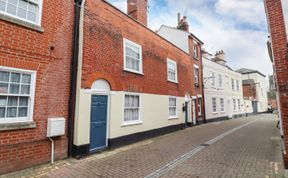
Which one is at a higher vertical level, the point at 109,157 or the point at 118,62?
the point at 118,62

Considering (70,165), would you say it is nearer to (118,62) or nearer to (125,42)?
(118,62)

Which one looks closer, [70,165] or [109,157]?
[70,165]

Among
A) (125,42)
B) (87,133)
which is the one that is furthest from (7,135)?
(125,42)

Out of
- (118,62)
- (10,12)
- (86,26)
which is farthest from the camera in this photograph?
(118,62)

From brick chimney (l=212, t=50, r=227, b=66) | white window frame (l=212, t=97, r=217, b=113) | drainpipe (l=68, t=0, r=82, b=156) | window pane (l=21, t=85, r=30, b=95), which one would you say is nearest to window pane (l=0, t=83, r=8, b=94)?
window pane (l=21, t=85, r=30, b=95)

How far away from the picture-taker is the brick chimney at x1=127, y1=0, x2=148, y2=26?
39.5 feet

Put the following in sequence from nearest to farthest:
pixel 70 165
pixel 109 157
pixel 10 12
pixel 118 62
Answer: pixel 10 12, pixel 70 165, pixel 109 157, pixel 118 62

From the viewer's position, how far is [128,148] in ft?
27.0

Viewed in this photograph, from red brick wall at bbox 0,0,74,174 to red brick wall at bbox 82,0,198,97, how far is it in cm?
85

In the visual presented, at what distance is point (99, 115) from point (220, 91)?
750 inches

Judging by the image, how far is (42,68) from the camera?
241 inches

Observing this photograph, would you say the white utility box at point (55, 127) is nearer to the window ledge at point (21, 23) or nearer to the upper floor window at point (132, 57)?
the window ledge at point (21, 23)

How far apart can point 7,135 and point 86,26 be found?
4.87m

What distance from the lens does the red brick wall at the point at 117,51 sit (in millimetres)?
7652
